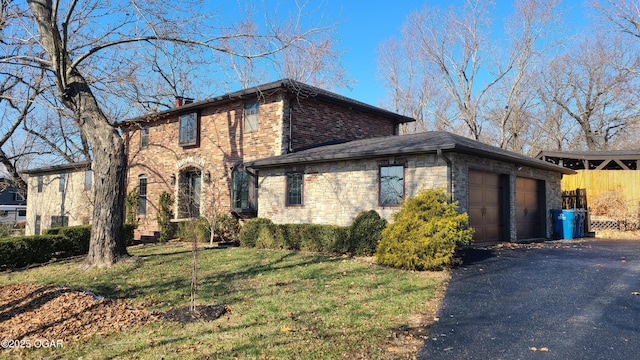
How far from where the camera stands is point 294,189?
46.6ft

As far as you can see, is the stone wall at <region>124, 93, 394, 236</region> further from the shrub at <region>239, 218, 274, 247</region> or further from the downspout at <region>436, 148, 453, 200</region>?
the downspout at <region>436, 148, 453, 200</region>

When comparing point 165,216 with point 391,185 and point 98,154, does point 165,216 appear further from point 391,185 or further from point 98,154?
point 391,185

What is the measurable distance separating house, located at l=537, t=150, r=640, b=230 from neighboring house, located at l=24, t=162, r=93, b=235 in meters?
24.1

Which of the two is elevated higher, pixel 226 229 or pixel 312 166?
pixel 312 166

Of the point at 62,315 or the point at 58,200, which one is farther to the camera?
the point at 58,200

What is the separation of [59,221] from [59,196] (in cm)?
157

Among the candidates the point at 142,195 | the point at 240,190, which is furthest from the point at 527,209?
the point at 142,195

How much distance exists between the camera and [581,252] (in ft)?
36.9

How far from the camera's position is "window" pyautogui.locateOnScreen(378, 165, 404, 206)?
11469 millimetres

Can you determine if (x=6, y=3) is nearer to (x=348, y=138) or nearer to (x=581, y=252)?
(x=348, y=138)

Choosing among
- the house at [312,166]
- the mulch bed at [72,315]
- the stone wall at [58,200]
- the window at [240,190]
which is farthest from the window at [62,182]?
the mulch bed at [72,315]

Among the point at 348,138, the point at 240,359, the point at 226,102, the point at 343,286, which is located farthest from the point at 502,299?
the point at 226,102

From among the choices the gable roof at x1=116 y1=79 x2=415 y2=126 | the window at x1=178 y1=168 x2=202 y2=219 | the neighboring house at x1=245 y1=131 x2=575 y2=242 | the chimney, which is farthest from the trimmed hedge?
the chimney

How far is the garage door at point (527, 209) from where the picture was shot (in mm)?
13984
